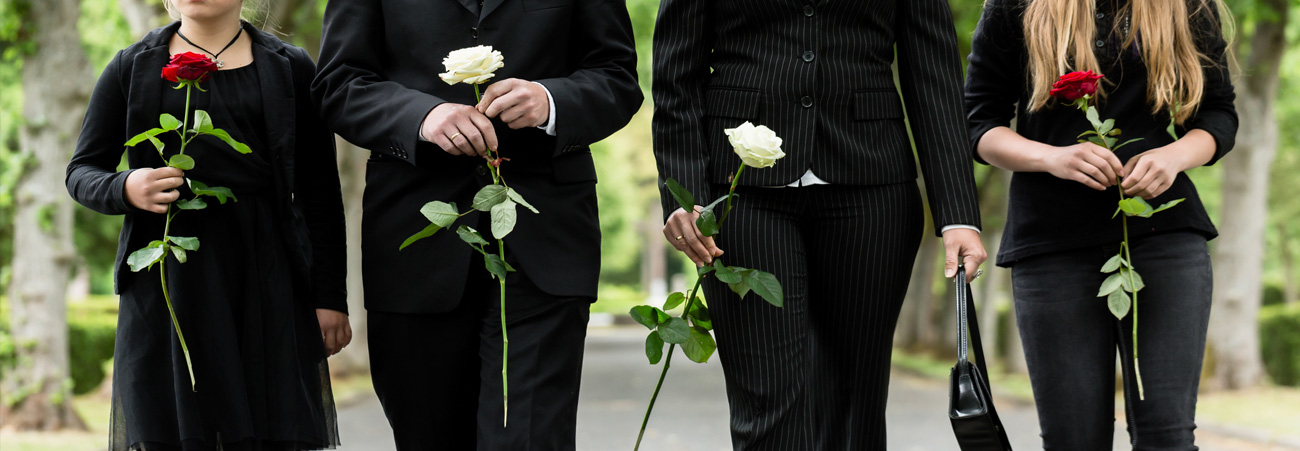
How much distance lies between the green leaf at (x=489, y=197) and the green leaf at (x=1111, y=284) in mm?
1648

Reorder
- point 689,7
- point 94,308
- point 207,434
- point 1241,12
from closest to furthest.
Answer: point 207,434
point 689,7
point 1241,12
point 94,308

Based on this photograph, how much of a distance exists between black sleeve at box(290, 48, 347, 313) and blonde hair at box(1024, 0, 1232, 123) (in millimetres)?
2090

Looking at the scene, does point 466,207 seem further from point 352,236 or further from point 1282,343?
point 1282,343

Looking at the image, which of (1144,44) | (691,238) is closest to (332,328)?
(691,238)

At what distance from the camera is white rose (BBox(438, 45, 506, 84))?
10.0 ft

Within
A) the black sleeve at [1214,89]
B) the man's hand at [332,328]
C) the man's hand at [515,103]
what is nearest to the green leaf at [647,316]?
the man's hand at [515,103]

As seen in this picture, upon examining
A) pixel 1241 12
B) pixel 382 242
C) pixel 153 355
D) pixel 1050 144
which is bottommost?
pixel 153 355

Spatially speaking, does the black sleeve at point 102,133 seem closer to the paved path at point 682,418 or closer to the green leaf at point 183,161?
the green leaf at point 183,161

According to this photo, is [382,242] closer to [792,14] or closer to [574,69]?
[574,69]

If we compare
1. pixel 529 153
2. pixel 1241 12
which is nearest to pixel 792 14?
pixel 529 153

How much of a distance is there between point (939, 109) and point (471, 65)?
55.2 inches

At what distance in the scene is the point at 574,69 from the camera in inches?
144

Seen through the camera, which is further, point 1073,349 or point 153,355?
point 1073,349

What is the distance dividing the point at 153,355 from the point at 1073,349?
8.25 ft
